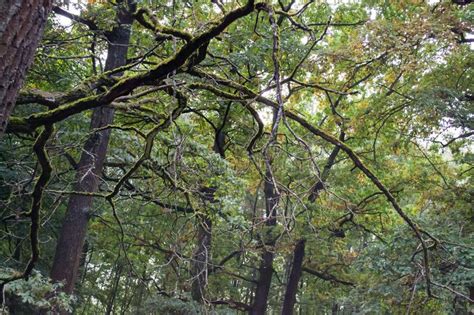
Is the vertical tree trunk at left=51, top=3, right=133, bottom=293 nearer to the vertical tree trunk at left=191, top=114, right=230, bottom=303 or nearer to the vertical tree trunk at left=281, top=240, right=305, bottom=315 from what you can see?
the vertical tree trunk at left=191, top=114, right=230, bottom=303

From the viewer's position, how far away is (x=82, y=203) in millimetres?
6566

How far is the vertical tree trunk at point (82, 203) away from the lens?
6266mm

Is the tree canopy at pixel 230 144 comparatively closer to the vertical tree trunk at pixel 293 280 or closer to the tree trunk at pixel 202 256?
the tree trunk at pixel 202 256

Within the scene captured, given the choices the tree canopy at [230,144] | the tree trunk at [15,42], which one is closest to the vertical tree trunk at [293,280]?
the tree canopy at [230,144]

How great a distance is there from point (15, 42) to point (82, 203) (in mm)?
5400

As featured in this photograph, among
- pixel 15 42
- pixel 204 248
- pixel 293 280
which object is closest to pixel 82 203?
pixel 204 248

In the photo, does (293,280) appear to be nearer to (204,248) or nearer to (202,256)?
(202,256)

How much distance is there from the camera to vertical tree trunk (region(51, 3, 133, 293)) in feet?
20.6

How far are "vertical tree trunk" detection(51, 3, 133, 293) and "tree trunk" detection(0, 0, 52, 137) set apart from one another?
473cm

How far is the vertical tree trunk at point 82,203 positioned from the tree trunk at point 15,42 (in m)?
4.73

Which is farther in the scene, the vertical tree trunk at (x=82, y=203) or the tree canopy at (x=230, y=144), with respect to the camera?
the vertical tree trunk at (x=82, y=203)

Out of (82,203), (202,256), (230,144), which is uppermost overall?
(230,144)

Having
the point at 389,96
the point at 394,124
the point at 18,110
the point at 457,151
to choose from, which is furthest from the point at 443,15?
the point at 18,110

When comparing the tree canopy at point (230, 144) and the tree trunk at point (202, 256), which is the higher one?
the tree canopy at point (230, 144)
